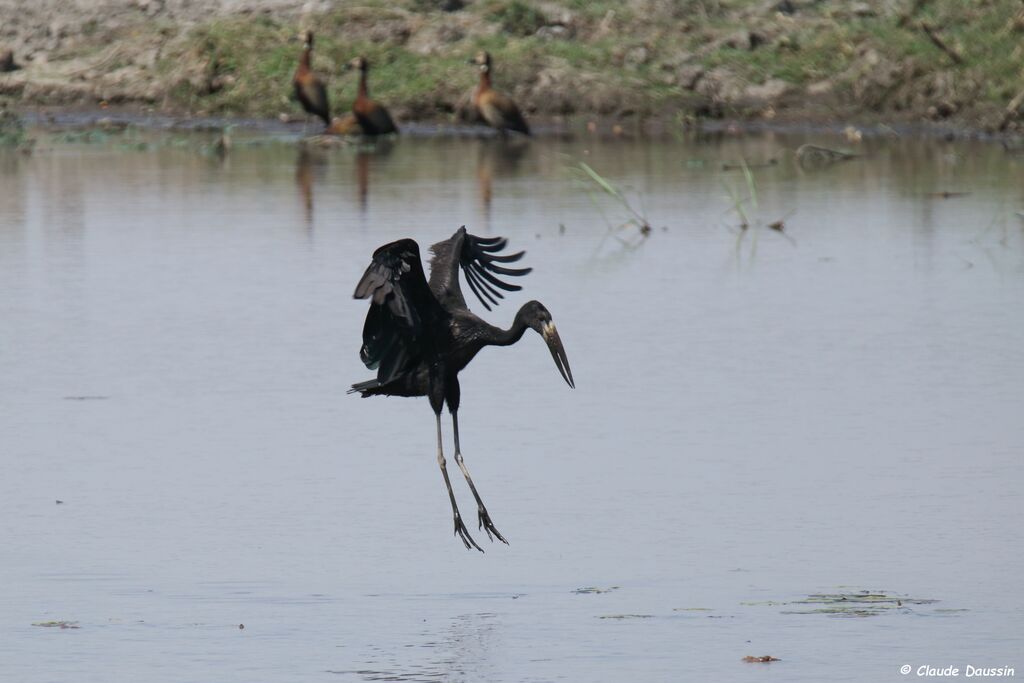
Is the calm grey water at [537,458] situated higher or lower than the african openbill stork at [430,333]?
lower

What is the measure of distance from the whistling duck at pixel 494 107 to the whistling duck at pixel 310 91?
5.24 ft

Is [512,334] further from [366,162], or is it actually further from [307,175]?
[366,162]

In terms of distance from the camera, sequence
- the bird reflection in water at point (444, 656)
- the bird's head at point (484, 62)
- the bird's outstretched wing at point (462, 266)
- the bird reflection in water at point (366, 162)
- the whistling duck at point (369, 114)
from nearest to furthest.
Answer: the bird reflection in water at point (444, 656)
the bird's outstretched wing at point (462, 266)
the bird reflection in water at point (366, 162)
the whistling duck at point (369, 114)
the bird's head at point (484, 62)

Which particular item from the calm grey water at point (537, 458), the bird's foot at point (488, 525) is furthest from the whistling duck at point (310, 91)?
the bird's foot at point (488, 525)

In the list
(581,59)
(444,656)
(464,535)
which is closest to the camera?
(444,656)

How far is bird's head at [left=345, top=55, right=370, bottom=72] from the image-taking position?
21469mm

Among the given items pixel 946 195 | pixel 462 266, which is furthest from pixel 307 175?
pixel 462 266

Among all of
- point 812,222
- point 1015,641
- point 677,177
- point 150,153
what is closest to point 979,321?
point 812,222

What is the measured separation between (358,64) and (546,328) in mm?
15617

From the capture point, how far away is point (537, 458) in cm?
759

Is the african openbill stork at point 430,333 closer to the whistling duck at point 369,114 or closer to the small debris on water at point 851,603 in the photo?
the small debris on water at point 851,603

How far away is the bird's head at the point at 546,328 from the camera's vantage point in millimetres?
6836

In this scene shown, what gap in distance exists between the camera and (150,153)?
1988 cm

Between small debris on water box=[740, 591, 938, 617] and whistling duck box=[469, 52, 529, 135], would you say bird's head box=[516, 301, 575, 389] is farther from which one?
whistling duck box=[469, 52, 529, 135]
